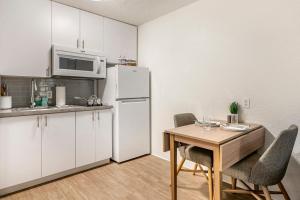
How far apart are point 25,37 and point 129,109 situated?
168 cm

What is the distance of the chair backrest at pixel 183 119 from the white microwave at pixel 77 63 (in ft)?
4.62

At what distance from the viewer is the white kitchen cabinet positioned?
2604mm

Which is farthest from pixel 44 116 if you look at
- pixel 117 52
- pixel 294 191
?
pixel 294 191

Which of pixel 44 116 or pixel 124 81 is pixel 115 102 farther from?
pixel 44 116

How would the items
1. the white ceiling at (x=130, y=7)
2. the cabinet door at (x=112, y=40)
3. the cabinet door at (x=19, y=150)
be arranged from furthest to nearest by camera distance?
the cabinet door at (x=112, y=40) → the white ceiling at (x=130, y=7) → the cabinet door at (x=19, y=150)

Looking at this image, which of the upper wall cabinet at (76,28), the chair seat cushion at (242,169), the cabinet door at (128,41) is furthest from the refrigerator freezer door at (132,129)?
the chair seat cushion at (242,169)

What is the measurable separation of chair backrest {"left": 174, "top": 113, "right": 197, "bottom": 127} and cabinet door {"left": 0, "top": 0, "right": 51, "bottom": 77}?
1838mm

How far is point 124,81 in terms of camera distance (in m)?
2.95

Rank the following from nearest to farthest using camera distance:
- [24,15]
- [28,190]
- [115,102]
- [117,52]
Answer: [28,190] → [24,15] → [115,102] → [117,52]

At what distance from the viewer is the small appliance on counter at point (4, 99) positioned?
228 cm

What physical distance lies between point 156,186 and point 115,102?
133cm

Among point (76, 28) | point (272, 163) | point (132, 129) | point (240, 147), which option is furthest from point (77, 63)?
point (272, 163)

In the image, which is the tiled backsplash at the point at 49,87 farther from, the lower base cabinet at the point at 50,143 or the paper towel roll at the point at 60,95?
the lower base cabinet at the point at 50,143

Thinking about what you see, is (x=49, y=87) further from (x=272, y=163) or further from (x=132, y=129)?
(x=272, y=163)
